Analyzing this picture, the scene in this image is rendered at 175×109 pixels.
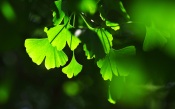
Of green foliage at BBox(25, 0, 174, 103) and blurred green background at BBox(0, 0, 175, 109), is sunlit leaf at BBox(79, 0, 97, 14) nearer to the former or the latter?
green foliage at BBox(25, 0, 174, 103)

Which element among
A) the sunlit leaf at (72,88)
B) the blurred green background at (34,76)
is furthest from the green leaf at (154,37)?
the sunlit leaf at (72,88)

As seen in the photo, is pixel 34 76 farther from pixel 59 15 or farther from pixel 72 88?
pixel 59 15

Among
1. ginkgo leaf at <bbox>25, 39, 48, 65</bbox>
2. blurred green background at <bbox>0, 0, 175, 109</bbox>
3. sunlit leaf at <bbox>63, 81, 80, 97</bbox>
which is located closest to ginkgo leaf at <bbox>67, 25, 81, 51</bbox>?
ginkgo leaf at <bbox>25, 39, 48, 65</bbox>

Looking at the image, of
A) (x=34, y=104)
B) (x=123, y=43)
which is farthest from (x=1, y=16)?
(x=34, y=104)

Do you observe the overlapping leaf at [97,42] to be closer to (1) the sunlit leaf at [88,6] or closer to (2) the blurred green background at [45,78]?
(1) the sunlit leaf at [88,6]

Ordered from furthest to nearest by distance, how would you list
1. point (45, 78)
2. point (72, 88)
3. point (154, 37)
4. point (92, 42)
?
point (45, 78), point (72, 88), point (154, 37), point (92, 42)

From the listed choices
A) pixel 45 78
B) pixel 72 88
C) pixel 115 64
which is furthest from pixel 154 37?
pixel 45 78
